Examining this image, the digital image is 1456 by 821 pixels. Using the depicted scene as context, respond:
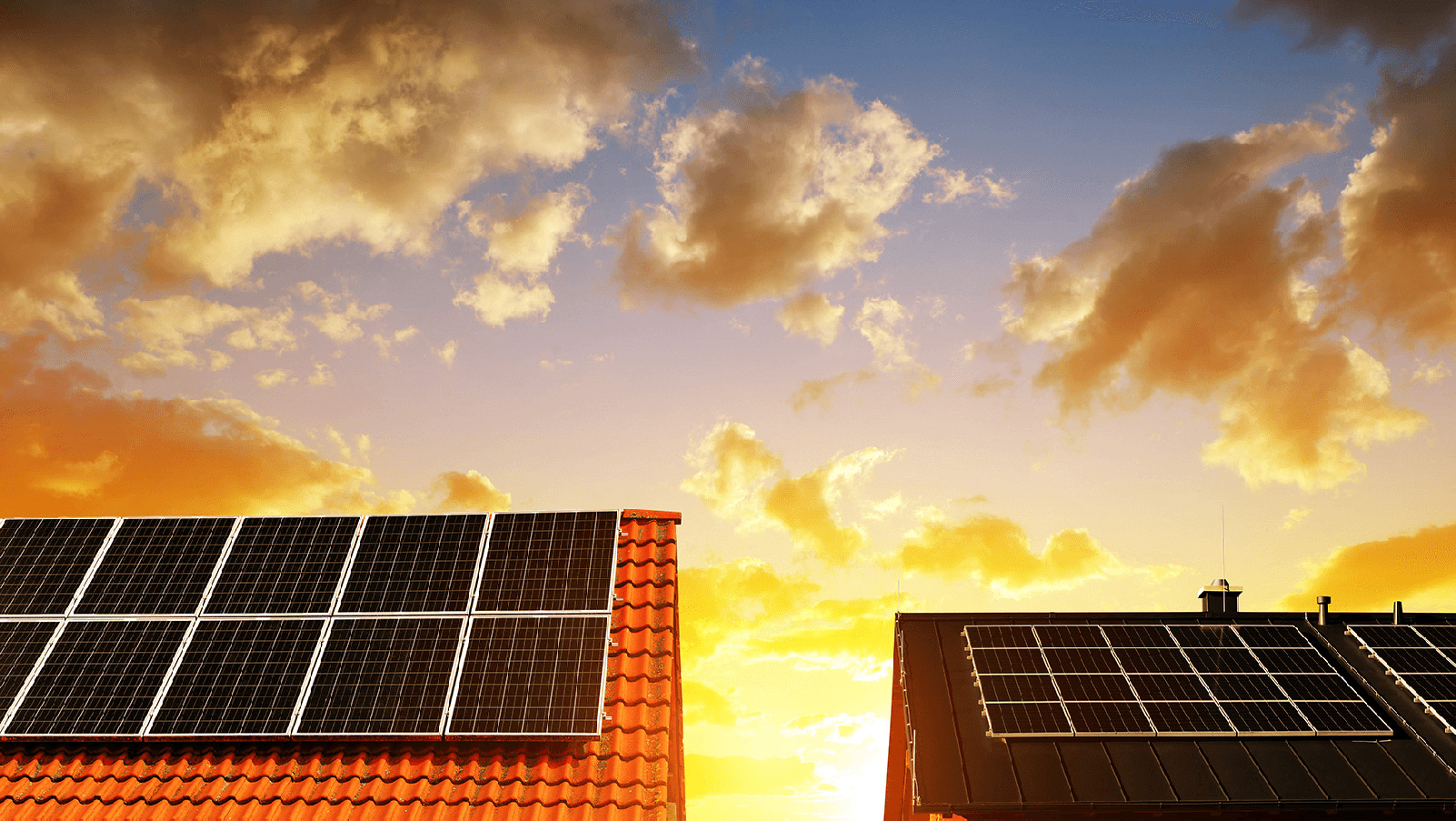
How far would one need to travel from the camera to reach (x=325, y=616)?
38.5 ft

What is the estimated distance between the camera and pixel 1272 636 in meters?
15.2

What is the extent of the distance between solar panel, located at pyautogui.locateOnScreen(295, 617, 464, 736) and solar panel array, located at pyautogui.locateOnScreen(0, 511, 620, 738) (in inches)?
0.9

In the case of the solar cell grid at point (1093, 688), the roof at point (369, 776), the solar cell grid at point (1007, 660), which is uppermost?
the solar cell grid at point (1007, 660)

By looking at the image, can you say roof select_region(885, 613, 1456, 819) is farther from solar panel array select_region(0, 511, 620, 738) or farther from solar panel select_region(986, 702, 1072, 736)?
solar panel array select_region(0, 511, 620, 738)

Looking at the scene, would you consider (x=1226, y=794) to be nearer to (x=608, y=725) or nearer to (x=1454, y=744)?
(x=1454, y=744)

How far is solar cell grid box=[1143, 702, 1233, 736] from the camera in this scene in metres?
12.3

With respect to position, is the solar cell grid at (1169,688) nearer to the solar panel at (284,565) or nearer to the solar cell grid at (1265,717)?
the solar cell grid at (1265,717)

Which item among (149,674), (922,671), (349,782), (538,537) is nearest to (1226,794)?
(922,671)

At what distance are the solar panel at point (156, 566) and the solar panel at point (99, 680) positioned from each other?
1.17 feet

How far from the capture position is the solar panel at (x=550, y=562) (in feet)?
38.5

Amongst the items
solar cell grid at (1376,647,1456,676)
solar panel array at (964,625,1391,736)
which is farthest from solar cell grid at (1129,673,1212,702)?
solar cell grid at (1376,647,1456,676)

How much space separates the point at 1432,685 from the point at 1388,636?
5.62ft

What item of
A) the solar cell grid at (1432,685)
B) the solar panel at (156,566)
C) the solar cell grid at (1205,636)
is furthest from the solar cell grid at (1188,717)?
the solar panel at (156,566)

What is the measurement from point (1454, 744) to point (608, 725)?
43.8 ft
